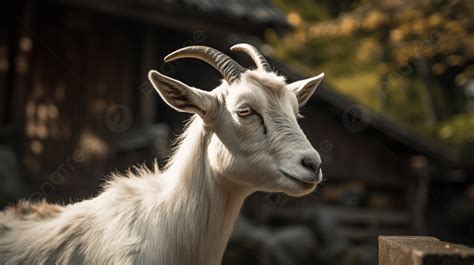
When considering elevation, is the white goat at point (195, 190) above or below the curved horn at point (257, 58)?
below

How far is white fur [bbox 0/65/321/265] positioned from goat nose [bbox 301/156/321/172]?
4cm

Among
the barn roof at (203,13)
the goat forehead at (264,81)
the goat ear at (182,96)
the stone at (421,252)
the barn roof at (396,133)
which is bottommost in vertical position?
the stone at (421,252)

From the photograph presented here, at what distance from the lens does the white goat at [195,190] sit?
11.5 ft

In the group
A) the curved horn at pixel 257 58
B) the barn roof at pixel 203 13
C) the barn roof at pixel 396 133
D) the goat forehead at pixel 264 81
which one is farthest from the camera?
the barn roof at pixel 396 133

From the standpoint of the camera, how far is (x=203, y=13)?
8695mm

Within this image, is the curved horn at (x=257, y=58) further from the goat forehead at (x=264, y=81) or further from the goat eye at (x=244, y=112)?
the goat eye at (x=244, y=112)

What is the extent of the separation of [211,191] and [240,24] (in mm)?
6037

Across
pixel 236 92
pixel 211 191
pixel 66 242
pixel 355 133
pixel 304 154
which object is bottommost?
pixel 66 242

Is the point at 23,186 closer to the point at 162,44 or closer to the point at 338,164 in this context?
the point at 162,44

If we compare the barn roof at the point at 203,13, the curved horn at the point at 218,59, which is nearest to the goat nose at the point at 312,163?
the curved horn at the point at 218,59

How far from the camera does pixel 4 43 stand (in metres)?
9.02

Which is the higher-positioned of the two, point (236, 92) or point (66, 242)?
point (236, 92)

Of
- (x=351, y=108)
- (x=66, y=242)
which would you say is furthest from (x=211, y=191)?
(x=351, y=108)

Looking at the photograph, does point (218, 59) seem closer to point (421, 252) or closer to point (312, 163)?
point (312, 163)
